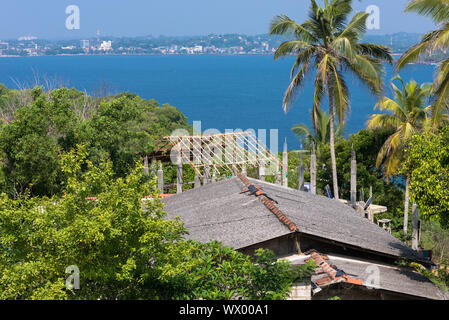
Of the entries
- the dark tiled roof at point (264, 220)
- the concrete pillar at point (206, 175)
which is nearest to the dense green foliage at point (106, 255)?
the dark tiled roof at point (264, 220)

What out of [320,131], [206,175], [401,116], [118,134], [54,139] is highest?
[401,116]

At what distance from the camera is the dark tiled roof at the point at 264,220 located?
13578 millimetres

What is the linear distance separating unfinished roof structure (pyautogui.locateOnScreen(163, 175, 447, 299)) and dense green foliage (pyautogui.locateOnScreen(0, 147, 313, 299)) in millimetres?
2217

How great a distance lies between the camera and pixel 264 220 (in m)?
14.1

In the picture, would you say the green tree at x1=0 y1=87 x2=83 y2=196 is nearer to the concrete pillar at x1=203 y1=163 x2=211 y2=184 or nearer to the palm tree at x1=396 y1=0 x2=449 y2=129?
the concrete pillar at x1=203 y1=163 x2=211 y2=184

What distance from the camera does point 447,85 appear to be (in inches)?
653

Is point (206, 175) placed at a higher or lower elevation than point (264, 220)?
lower

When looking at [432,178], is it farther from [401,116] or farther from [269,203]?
[401,116]

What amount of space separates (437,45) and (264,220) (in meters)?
8.05

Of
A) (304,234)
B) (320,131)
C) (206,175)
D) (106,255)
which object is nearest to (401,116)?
(206,175)

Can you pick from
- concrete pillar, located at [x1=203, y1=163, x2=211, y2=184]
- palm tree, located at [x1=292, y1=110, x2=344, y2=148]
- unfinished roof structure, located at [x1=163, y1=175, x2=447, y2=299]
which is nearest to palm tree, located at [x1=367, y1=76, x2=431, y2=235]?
unfinished roof structure, located at [x1=163, y1=175, x2=447, y2=299]

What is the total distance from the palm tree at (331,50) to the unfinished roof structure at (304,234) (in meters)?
7.21
